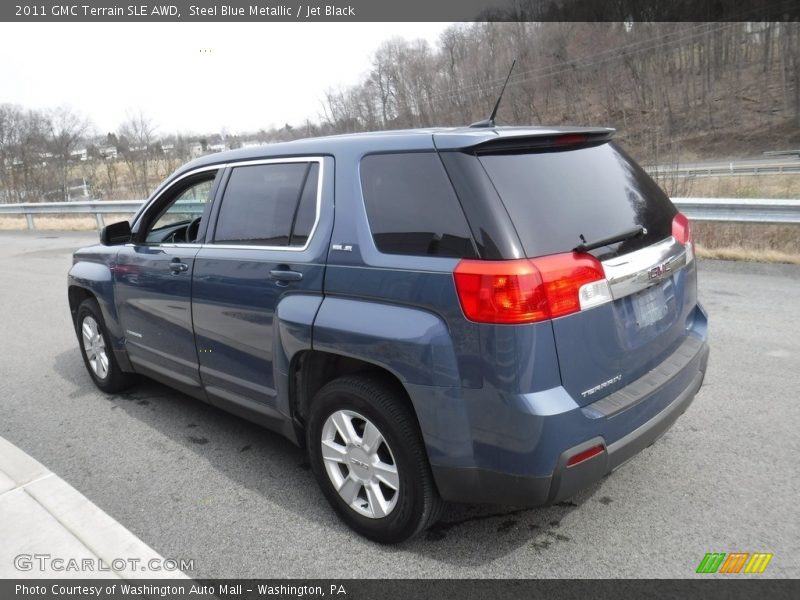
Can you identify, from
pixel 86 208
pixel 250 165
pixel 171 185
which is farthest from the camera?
pixel 86 208

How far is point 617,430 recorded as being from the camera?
8.25ft

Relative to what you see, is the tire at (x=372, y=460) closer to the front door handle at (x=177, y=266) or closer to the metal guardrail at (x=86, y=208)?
the front door handle at (x=177, y=266)

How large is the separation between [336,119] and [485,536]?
4730 cm

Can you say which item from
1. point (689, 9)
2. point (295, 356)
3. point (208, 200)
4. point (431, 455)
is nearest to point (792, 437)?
point (431, 455)

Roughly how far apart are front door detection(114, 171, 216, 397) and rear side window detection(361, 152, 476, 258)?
155 centimetres

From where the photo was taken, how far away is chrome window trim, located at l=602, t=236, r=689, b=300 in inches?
99.7

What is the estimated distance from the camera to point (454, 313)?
2.40 m

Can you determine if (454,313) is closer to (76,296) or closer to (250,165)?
(250,165)

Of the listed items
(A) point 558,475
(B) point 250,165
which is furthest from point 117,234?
(A) point 558,475

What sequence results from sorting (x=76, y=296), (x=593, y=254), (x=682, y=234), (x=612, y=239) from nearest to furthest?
(x=593, y=254) < (x=612, y=239) < (x=682, y=234) < (x=76, y=296)

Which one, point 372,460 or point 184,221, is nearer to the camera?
point 372,460

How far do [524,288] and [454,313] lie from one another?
0.29 m

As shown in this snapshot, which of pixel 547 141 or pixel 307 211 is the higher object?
pixel 547 141

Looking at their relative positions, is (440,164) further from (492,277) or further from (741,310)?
(741,310)
